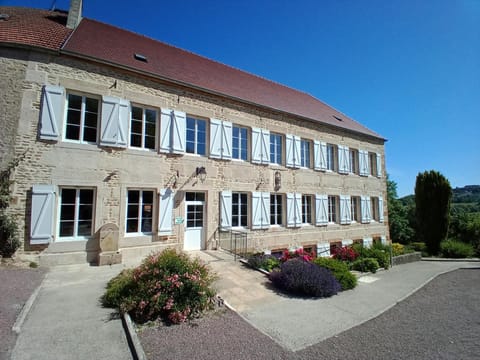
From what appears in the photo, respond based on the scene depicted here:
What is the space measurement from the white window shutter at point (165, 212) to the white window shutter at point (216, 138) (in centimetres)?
238

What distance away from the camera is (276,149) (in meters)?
12.3

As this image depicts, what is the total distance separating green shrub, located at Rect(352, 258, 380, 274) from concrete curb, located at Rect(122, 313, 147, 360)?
798 cm

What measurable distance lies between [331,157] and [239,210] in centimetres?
704

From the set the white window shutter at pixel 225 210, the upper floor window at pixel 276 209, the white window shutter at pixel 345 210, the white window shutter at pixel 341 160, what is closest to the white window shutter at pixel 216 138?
the white window shutter at pixel 225 210

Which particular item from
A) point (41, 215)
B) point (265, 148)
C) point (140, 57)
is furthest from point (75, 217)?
point (265, 148)

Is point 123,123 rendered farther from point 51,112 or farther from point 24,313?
point 24,313

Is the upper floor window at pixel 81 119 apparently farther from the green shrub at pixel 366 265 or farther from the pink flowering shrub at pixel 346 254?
the green shrub at pixel 366 265

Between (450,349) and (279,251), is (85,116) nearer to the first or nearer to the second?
(279,251)

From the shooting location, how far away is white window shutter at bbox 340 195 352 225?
14172mm

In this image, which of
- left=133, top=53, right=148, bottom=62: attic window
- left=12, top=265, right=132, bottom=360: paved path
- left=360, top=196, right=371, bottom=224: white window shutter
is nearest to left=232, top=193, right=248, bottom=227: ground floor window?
left=12, top=265, right=132, bottom=360: paved path

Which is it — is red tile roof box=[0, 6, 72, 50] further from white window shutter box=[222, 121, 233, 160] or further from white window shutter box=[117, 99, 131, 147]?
white window shutter box=[222, 121, 233, 160]

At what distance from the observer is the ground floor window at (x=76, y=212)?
7.36 meters

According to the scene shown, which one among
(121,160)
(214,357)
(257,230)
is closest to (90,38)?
(121,160)

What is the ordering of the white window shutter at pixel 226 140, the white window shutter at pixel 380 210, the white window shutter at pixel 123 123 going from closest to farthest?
1. the white window shutter at pixel 123 123
2. the white window shutter at pixel 226 140
3. the white window shutter at pixel 380 210
